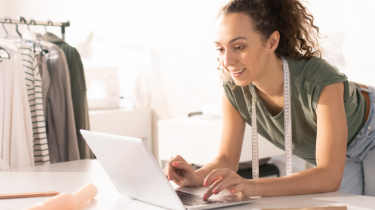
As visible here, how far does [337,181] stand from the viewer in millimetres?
1098

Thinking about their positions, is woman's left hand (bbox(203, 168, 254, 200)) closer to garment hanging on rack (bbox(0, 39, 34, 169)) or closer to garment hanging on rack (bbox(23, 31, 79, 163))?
garment hanging on rack (bbox(0, 39, 34, 169))

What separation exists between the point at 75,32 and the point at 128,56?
0.71 meters

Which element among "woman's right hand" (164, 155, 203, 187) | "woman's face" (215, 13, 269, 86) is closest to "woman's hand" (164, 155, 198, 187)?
"woman's right hand" (164, 155, 203, 187)

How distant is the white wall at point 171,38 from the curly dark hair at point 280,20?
1026 millimetres

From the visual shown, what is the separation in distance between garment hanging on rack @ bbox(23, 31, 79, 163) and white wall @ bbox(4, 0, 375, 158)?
1.16 metres

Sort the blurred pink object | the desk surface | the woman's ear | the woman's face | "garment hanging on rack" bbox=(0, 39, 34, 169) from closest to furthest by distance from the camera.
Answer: the blurred pink object → the desk surface → the woman's face → the woman's ear → "garment hanging on rack" bbox=(0, 39, 34, 169)

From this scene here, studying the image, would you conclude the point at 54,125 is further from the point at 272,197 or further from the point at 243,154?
the point at 272,197

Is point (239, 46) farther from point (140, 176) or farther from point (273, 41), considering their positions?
point (140, 176)

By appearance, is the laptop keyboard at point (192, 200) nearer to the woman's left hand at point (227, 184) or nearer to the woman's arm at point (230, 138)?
the woman's left hand at point (227, 184)

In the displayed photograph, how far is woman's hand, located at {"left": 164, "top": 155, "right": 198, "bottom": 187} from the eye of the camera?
1.13 m

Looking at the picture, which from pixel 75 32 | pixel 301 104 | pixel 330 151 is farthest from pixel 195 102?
pixel 330 151

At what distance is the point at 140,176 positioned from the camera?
919mm

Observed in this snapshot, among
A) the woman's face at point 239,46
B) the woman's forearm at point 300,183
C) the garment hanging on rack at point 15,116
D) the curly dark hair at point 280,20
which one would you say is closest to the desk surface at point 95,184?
the woman's forearm at point 300,183

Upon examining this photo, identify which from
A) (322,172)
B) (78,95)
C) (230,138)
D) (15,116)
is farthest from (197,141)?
(322,172)
